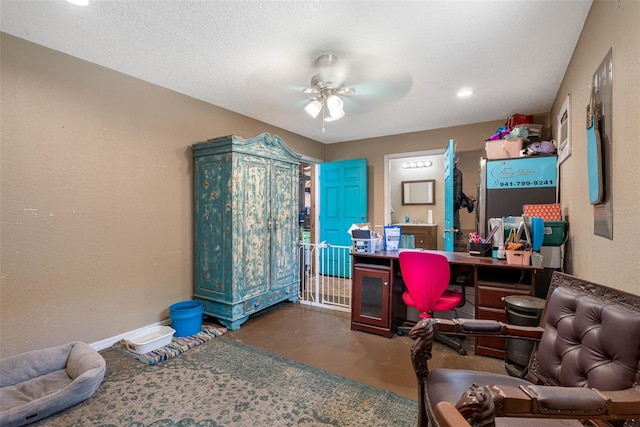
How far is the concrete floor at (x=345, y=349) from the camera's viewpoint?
2.18 metres

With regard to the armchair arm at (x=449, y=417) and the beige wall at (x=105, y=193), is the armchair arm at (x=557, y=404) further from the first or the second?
the beige wall at (x=105, y=193)

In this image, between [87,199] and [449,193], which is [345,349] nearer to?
[449,193]

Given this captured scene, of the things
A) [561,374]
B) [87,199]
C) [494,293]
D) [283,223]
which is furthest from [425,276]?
[87,199]

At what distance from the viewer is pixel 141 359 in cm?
236

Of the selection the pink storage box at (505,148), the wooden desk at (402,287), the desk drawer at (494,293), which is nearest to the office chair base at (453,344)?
the wooden desk at (402,287)

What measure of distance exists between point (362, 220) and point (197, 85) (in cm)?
318

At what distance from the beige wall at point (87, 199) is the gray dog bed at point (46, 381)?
0.26m

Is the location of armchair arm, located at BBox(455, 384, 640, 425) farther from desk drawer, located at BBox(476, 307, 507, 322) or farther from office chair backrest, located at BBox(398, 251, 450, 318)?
desk drawer, located at BBox(476, 307, 507, 322)

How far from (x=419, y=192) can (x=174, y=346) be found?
483 cm

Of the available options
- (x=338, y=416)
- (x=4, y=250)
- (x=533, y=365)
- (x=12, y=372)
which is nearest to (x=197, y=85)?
(x=4, y=250)

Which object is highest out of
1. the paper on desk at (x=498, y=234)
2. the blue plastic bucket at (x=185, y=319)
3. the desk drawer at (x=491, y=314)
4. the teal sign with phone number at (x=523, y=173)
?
the teal sign with phone number at (x=523, y=173)

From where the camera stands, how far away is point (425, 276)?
2389 millimetres

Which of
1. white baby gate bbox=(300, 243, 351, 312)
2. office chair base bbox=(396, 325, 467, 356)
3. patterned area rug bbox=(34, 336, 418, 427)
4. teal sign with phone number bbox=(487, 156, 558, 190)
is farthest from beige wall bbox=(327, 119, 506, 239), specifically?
patterned area rug bbox=(34, 336, 418, 427)

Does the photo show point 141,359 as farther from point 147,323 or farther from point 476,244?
point 476,244
